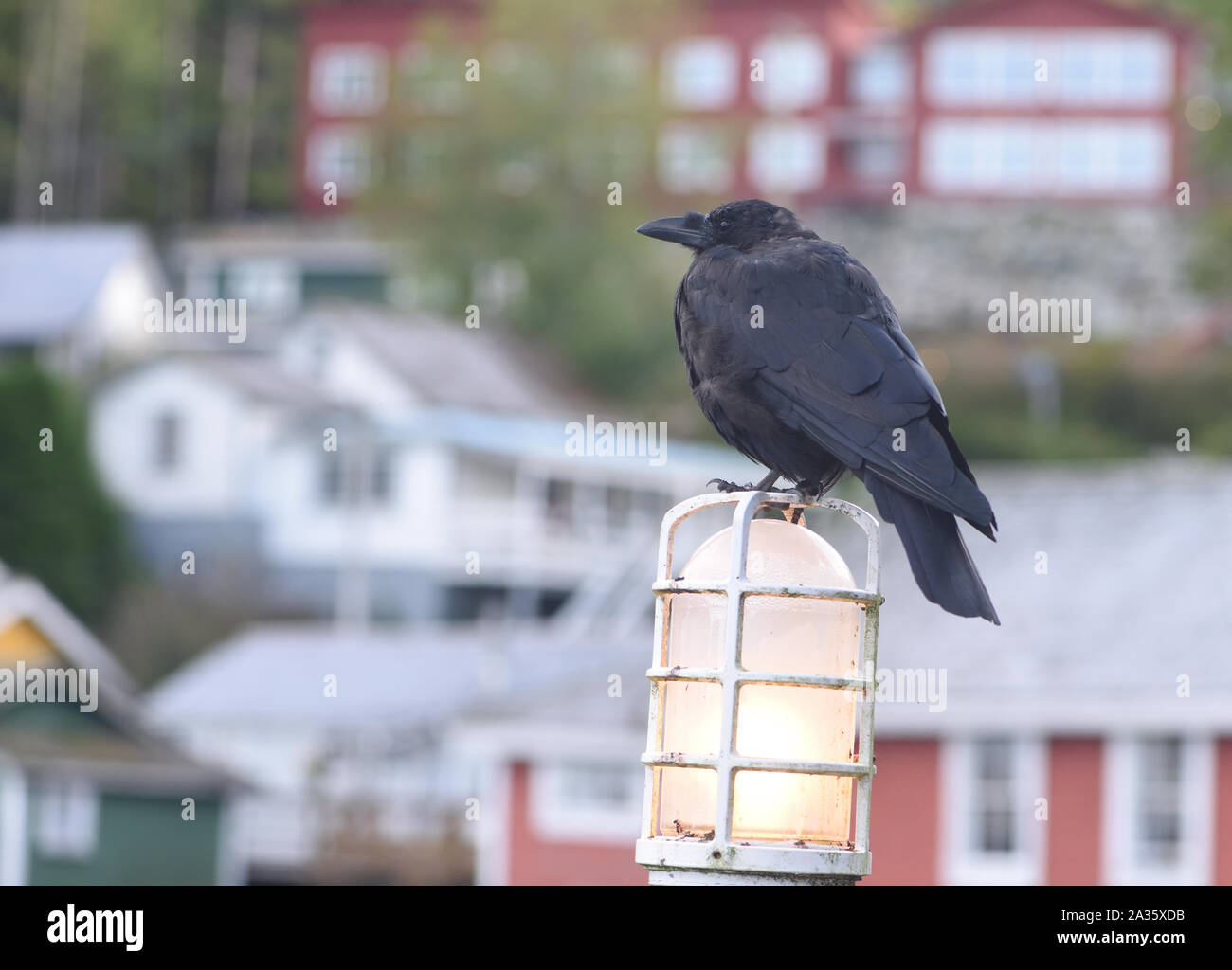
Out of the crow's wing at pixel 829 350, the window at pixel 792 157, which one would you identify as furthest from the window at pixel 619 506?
the crow's wing at pixel 829 350

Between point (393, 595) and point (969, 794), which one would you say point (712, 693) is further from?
point (393, 595)

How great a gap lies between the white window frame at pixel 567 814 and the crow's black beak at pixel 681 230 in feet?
69.7

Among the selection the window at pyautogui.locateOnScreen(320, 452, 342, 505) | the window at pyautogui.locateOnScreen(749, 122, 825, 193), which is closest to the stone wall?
the window at pyautogui.locateOnScreen(749, 122, 825, 193)

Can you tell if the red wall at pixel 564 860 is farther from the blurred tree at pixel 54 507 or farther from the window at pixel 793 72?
the window at pixel 793 72

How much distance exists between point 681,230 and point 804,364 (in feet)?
1.52

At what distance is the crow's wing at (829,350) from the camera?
14.3ft

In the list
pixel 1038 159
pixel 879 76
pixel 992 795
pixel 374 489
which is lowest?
pixel 992 795

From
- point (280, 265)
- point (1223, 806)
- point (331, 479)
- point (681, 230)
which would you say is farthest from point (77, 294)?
point (681, 230)

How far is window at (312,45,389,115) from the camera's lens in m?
72.4

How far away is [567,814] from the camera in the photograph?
26.0m

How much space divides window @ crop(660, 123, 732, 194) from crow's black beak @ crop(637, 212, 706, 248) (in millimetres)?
60826

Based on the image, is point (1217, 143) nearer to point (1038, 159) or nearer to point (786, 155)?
point (1038, 159)

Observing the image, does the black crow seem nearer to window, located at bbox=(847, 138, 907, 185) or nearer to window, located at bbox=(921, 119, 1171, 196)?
window, located at bbox=(921, 119, 1171, 196)

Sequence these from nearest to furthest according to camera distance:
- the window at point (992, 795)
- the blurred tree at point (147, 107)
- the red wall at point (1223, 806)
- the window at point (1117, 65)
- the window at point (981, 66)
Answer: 1. the red wall at point (1223, 806)
2. the window at point (992, 795)
3. the window at point (1117, 65)
4. the window at point (981, 66)
5. the blurred tree at point (147, 107)
